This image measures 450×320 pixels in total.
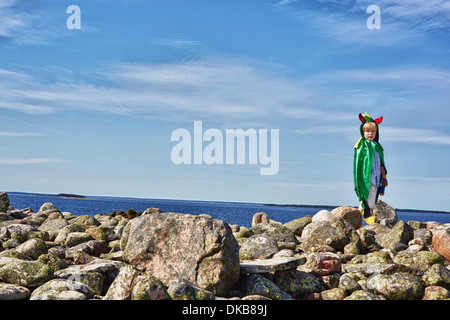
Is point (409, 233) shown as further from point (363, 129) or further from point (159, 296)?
point (159, 296)

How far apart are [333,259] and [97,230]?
27.7ft

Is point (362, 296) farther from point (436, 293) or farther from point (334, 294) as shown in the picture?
point (436, 293)

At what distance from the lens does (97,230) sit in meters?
16.6

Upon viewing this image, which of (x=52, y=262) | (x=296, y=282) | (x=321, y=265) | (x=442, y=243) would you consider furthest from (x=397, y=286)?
(x=52, y=262)

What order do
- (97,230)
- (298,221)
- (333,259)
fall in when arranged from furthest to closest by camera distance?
(298,221) < (97,230) < (333,259)

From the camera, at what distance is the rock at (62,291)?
33.5 ft

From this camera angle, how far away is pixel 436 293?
39.0 ft

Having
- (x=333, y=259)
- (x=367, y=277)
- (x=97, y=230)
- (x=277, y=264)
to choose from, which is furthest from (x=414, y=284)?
(x=97, y=230)

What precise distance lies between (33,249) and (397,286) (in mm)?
10679

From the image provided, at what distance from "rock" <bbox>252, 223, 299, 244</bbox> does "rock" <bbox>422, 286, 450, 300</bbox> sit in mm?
5697

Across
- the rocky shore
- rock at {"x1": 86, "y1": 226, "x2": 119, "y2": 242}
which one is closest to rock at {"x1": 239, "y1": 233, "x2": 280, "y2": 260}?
the rocky shore

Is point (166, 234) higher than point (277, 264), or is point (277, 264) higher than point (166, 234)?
point (166, 234)

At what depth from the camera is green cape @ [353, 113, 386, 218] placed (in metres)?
18.4

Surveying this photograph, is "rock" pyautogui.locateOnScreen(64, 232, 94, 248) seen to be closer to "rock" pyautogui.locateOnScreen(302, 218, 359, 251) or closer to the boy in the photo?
"rock" pyautogui.locateOnScreen(302, 218, 359, 251)
